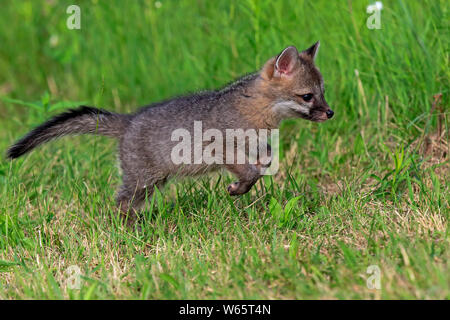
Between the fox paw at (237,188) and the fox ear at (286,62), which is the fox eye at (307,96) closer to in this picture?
the fox ear at (286,62)

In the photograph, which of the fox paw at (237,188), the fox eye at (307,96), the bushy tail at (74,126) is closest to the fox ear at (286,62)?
the fox eye at (307,96)

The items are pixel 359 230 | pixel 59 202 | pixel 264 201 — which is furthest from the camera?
pixel 59 202

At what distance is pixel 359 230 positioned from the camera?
4.27 m

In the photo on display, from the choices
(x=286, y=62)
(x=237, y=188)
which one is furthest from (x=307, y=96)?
(x=237, y=188)

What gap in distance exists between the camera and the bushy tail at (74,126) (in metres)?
5.24

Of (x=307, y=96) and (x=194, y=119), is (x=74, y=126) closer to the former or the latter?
(x=194, y=119)

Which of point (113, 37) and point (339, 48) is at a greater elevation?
point (113, 37)

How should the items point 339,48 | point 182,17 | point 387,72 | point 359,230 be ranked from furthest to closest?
point 182,17
point 339,48
point 387,72
point 359,230

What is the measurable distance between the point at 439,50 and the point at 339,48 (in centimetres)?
109

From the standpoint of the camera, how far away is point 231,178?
5875 millimetres

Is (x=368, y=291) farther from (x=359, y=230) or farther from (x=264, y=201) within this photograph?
(x=264, y=201)

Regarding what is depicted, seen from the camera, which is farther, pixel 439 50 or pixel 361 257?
pixel 439 50

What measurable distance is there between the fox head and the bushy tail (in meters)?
1.32
